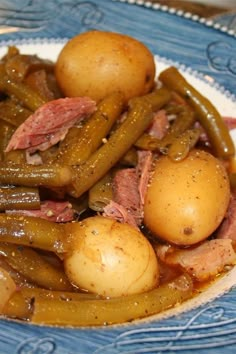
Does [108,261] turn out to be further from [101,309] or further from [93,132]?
[93,132]

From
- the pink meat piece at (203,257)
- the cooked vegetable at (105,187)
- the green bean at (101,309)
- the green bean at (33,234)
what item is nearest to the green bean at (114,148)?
the cooked vegetable at (105,187)

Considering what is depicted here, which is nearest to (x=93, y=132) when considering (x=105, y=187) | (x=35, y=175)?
(x=105, y=187)

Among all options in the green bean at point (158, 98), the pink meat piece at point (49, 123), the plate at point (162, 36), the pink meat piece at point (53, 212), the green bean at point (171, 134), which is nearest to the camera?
the pink meat piece at point (53, 212)

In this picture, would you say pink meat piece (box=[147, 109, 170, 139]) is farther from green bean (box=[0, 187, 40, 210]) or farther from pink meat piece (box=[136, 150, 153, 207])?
green bean (box=[0, 187, 40, 210])

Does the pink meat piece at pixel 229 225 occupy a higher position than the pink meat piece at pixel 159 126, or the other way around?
the pink meat piece at pixel 159 126

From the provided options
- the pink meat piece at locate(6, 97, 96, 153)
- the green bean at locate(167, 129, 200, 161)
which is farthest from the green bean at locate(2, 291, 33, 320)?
the green bean at locate(167, 129, 200, 161)

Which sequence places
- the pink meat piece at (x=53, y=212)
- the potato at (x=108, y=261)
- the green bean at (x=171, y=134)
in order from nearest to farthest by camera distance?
the potato at (x=108, y=261) < the pink meat piece at (x=53, y=212) < the green bean at (x=171, y=134)

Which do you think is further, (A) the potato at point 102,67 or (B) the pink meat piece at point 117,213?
(A) the potato at point 102,67

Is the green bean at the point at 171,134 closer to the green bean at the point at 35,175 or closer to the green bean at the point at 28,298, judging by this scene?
the green bean at the point at 35,175

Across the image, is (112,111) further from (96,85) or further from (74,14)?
(74,14)
